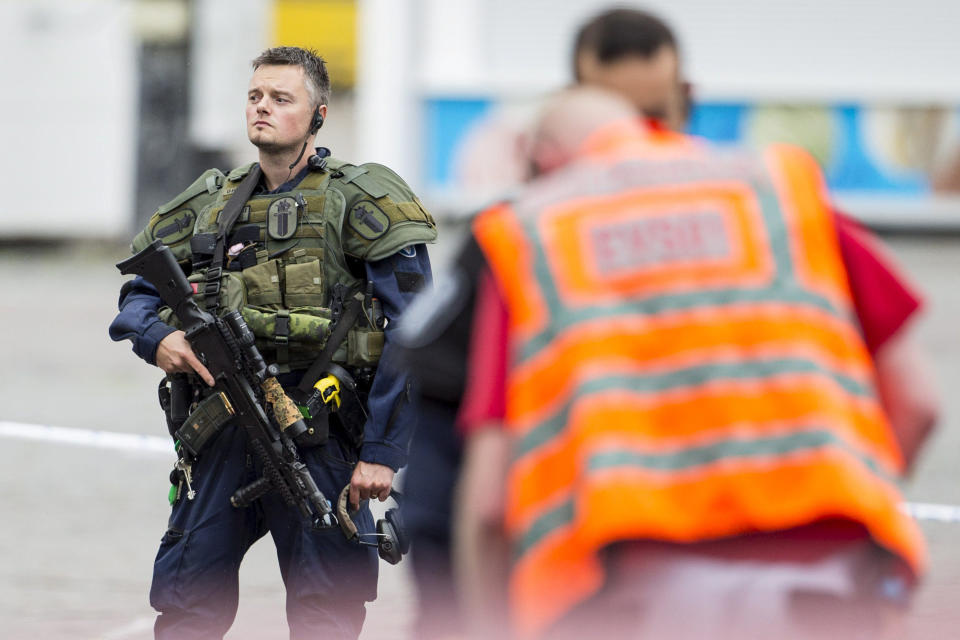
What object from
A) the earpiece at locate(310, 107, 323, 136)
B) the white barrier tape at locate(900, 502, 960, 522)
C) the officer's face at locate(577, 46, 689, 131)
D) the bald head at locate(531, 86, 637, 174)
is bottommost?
the white barrier tape at locate(900, 502, 960, 522)

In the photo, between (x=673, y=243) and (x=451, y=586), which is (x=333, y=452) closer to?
(x=451, y=586)

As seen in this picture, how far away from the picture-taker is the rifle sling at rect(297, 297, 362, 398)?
14.4ft

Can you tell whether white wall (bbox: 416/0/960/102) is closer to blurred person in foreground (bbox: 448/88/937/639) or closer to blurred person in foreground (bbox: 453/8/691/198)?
blurred person in foreground (bbox: 453/8/691/198)

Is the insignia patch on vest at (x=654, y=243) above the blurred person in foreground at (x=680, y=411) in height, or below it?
above

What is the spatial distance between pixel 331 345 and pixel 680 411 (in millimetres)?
2188

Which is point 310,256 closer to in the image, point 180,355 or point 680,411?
point 180,355

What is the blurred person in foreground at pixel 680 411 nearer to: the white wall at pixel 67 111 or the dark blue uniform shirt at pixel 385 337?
the dark blue uniform shirt at pixel 385 337

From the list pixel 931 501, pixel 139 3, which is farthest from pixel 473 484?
pixel 139 3

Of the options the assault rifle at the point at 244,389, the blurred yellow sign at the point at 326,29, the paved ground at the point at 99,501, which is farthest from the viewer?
the blurred yellow sign at the point at 326,29

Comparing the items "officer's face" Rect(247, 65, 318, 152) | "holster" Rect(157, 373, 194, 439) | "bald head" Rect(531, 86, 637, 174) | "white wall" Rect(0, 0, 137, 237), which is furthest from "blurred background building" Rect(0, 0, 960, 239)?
"bald head" Rect(531, 86, 637, 174)

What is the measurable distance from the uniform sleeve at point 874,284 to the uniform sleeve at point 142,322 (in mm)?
2349

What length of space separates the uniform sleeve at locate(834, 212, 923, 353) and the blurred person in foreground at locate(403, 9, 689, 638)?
0.38m

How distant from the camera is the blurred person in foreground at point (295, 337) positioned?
14.1 feet

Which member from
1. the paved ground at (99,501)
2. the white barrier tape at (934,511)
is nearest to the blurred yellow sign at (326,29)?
the paved ground at (99,501)
